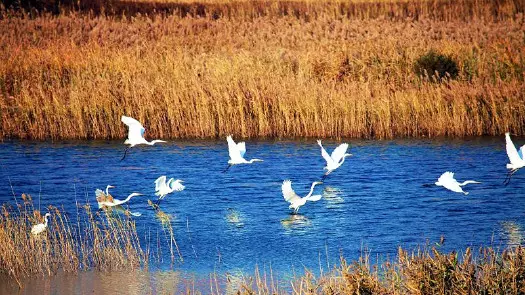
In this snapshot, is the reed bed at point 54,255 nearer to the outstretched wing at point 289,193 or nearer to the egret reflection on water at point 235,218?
the egret reflection on water at point 235,218

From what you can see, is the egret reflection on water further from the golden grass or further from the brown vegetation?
the golden grass

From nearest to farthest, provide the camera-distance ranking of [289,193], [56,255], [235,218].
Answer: [56,255] → [289,193] → [235,218]

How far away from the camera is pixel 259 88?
14.4 m

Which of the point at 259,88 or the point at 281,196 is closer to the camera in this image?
the point at 281,196

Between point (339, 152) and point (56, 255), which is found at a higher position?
point (339, 152)

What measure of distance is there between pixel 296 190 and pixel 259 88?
365cm

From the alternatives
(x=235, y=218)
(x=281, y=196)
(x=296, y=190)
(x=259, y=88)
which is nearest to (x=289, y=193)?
(x=235, y=218)

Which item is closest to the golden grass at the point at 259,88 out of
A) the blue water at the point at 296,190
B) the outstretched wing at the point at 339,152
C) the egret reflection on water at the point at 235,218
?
the blue water at the point at 296,190

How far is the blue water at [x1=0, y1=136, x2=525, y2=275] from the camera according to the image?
8.39 meters

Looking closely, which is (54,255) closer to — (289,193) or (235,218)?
(235,218)

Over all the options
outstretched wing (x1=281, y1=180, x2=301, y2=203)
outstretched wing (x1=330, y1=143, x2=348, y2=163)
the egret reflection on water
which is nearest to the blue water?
the egret reflection on water

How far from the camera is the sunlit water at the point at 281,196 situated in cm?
837

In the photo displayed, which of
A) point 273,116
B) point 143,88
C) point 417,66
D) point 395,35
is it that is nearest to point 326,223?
point 273,116

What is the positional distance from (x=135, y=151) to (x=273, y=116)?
2317 mm
